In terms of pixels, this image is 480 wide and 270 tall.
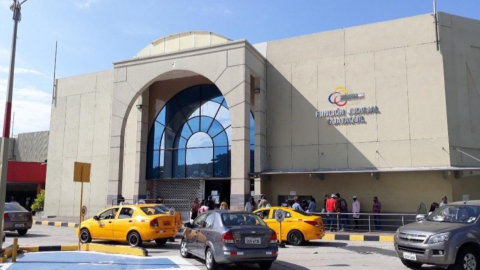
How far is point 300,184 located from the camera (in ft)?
74.8

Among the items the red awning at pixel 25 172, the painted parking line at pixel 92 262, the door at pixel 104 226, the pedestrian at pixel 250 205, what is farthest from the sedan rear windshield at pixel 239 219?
the red awning at pixel 25 172

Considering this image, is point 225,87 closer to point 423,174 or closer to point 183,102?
point 183,102

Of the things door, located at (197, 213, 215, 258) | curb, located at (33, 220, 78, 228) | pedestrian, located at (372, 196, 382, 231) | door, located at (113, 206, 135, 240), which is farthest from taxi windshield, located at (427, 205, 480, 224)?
curb, located at (33, 220, 78, 228)

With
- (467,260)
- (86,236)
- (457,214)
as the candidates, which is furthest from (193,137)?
(467,260)

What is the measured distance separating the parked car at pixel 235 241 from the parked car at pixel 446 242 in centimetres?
317

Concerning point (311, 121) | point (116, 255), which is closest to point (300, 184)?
point (311, 121)

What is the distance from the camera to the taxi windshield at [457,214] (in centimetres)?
991

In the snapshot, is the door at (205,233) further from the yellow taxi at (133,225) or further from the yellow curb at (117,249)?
the yellow taxi at (133,225)

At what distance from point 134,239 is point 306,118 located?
482 inches

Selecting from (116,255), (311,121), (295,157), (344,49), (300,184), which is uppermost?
(344,49)

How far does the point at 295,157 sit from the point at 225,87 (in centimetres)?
552

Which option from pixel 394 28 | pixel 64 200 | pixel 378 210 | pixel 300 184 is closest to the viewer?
pixel 378 210

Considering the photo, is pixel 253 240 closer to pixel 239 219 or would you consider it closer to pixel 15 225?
pixel 239 219

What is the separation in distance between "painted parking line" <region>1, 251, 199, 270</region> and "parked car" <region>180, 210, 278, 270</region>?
702 mm
